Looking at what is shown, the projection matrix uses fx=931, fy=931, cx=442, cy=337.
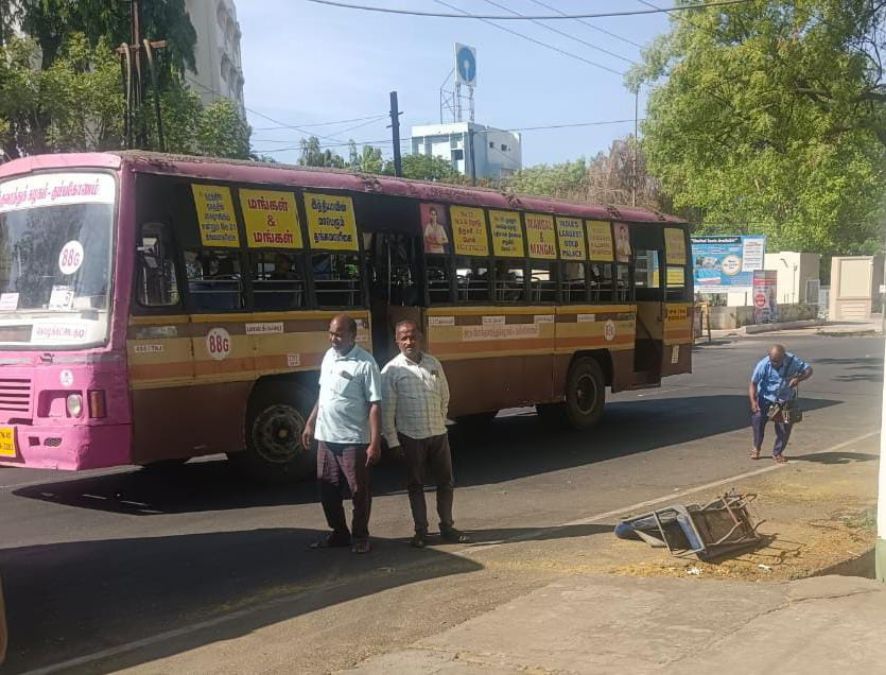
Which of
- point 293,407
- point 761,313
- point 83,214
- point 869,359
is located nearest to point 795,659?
point 293,407

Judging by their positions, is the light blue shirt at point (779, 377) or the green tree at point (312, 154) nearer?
the light blue shirt at point (779, 377)

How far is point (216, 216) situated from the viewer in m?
8.65

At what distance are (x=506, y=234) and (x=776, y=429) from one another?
155 inches

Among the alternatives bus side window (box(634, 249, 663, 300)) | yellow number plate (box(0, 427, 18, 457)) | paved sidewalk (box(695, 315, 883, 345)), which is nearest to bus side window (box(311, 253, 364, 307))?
yellow number plate (box(0, 427, 18, 457))

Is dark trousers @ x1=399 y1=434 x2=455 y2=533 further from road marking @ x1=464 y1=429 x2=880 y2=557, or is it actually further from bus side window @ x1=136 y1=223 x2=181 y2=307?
bus side window @ x1=136 y1=223 x2=181 y2=307

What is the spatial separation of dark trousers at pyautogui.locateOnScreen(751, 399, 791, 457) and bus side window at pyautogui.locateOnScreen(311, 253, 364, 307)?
4.72m

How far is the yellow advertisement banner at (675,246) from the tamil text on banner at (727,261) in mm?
25570

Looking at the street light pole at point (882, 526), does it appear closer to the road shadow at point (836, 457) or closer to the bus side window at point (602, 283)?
the road shadow at point (836, 457)

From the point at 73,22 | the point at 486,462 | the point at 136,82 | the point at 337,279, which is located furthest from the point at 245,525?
the point at 73,22

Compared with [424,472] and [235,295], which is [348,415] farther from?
[235,295]

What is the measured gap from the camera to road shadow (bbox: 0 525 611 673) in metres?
5.17

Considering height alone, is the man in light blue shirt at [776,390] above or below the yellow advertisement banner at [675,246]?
below

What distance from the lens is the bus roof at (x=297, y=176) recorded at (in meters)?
8.15

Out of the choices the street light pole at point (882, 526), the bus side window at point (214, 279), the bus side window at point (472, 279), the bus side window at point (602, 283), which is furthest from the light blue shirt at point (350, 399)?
the bus side window at point (602, 283)
